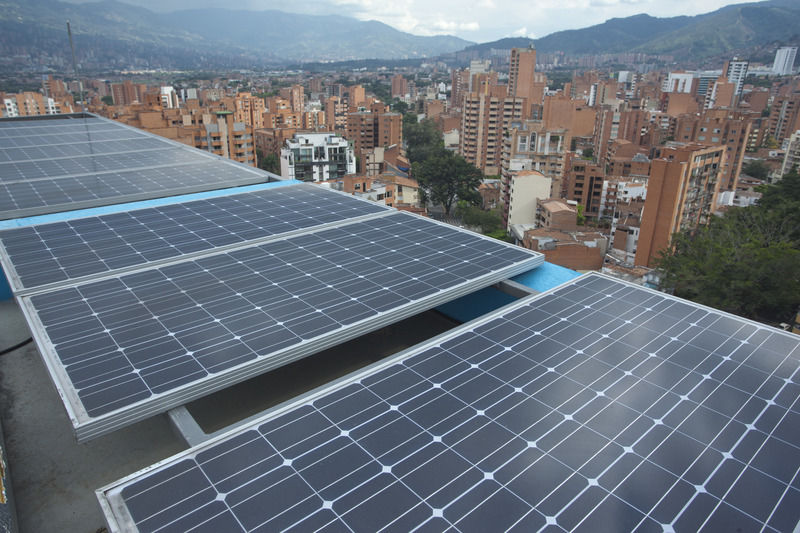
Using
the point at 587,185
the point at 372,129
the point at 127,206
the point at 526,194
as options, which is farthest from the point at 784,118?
the point at 127,206

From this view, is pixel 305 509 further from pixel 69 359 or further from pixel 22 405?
pixel 22 405

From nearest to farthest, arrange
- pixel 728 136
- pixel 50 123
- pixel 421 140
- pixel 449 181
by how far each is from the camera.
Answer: pixel 50 123 < pixel 449 181 < pixel 728 136 < pixel 421 140

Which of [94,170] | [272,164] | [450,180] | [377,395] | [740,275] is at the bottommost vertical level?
[450,180]

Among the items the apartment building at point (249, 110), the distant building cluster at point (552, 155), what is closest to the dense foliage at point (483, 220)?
the distant building cluster at point (552, 155)

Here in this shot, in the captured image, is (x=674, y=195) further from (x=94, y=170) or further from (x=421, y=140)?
(x=421, y=140)

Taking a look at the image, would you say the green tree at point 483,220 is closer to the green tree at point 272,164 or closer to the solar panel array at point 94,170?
the green tree at point 272,164

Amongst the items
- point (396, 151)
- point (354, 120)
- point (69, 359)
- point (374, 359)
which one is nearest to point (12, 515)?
point (69, 359)

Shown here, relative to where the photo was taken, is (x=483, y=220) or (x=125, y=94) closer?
(x=483, y=220)
